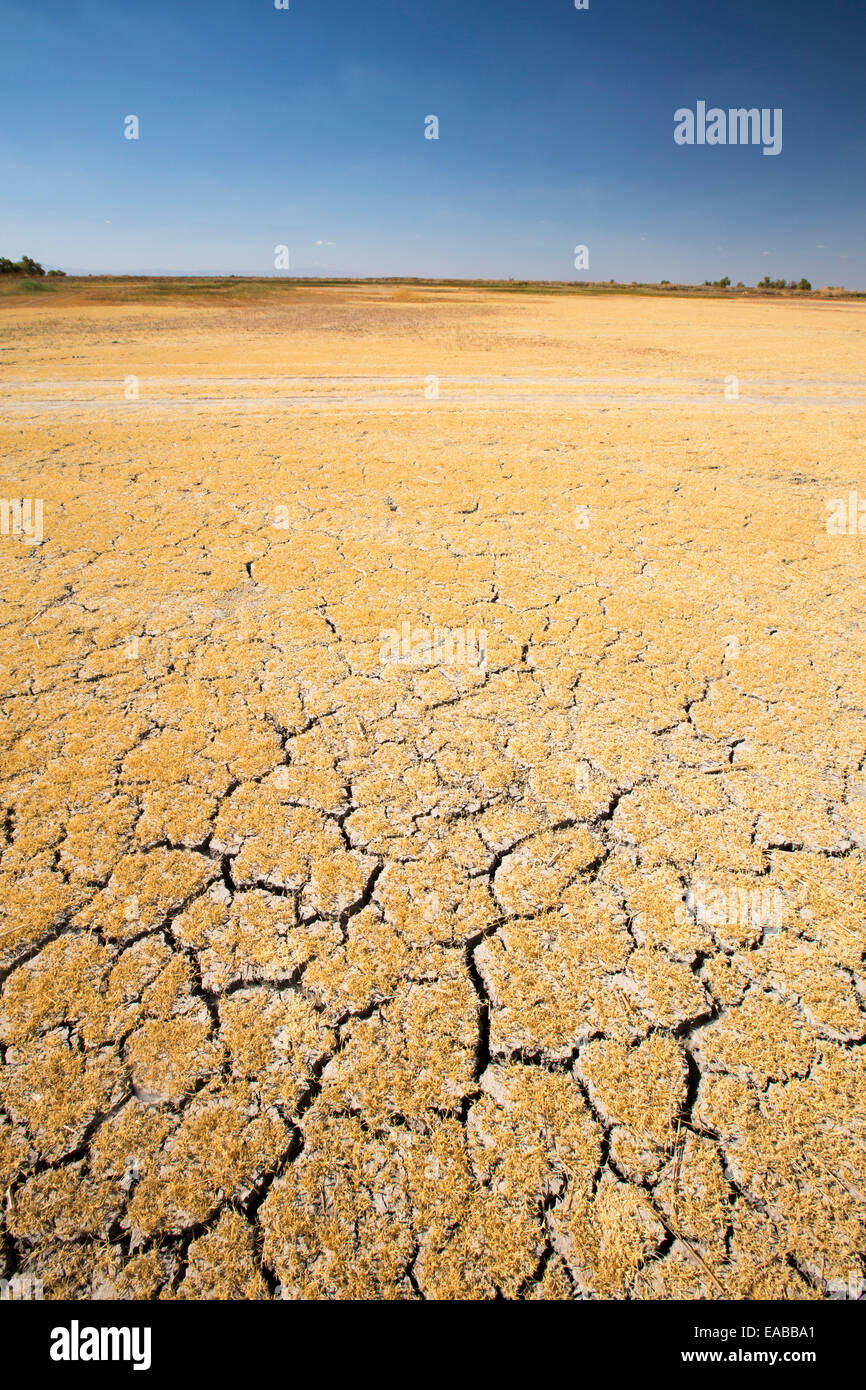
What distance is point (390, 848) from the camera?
230 centimetres

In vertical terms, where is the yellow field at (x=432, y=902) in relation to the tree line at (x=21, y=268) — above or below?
below

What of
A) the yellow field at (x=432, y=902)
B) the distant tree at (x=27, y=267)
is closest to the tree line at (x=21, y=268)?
the distant tree at (x=27, y=267)

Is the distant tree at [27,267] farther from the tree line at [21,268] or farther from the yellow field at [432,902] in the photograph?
the yellow field at [432,902]

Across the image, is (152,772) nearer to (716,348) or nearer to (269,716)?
(269,716)

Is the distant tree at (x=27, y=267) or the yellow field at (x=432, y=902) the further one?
the distant tree at (x=27, y=267)

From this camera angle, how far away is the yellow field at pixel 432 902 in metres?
1.38

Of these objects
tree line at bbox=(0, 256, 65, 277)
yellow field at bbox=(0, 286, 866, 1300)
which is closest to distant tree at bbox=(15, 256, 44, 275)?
tree line at bbox=(0, 256, 65, 277)

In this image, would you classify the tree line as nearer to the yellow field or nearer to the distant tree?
the distant tree

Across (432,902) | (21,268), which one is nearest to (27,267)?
(21,268)

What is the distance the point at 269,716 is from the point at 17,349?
56.6 feet

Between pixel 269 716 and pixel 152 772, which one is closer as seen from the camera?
pixel 152 772

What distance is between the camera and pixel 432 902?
209 centimetres
